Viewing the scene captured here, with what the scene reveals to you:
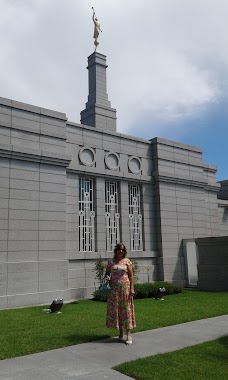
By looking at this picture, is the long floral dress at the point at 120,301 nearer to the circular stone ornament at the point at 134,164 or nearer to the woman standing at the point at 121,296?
the woman standing at the point at 121,296

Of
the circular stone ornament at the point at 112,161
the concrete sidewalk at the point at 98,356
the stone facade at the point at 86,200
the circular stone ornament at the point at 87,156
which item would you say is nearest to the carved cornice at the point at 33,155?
the stone facade at the point at 86,200

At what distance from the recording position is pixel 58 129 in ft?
53.8

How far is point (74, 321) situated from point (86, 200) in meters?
8.09

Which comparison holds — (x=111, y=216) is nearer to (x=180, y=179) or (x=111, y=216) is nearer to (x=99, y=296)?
(x=99, y=296)

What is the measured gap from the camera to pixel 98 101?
20.8 m

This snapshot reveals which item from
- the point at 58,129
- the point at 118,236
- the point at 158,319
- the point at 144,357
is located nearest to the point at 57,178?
the point at 58,129

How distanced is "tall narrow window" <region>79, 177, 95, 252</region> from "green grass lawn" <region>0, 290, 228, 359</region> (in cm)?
384

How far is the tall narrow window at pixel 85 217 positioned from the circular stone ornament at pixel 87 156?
837mm

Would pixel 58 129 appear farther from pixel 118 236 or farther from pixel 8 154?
pixel 118 236

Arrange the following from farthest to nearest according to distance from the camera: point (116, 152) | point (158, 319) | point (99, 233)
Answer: point (116, 152), point (99, 233), point (158, 319)

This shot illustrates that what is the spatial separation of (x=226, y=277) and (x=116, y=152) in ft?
28.7

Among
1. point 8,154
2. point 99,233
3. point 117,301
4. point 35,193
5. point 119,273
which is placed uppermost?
point 8,154

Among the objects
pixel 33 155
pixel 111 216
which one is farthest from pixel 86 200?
pixel 33 155

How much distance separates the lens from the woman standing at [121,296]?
7.37 m
